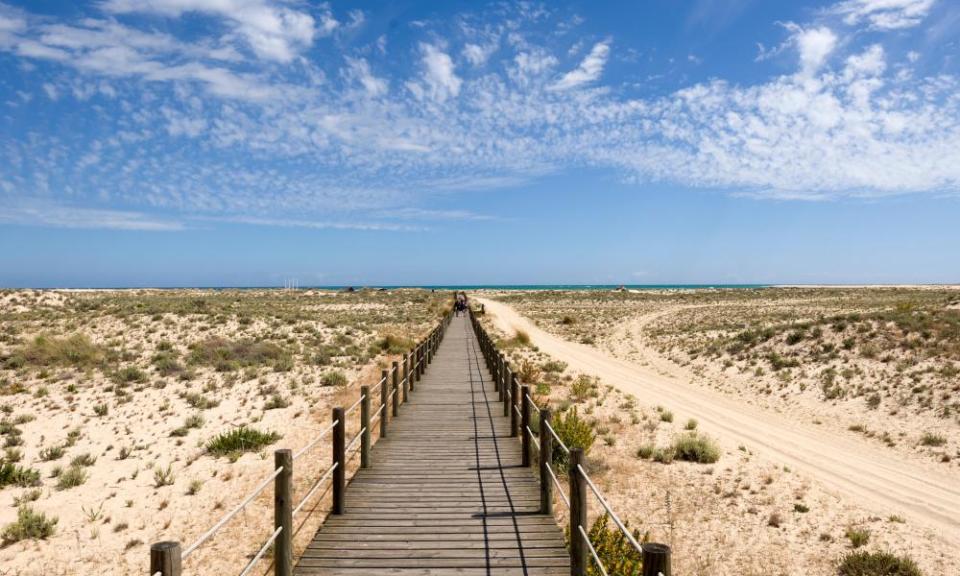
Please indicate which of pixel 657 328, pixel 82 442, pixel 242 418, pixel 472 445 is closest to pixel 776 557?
pixel 472 445

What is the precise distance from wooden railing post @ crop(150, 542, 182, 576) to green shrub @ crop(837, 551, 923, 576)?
8.23 metres

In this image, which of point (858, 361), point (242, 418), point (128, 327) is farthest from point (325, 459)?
point (128, 327)

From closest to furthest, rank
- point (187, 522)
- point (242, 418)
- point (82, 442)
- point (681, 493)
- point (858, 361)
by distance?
point (187, 522), point (681, 493), point (82, 442), point (242, 418), point (858, 361)

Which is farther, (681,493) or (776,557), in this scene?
(681,493)

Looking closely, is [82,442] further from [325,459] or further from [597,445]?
[597,445]

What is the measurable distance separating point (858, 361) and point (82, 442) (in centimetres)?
2561

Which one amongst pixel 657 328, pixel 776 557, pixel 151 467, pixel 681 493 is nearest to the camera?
pixel 776 557

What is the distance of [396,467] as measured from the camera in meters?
9.32

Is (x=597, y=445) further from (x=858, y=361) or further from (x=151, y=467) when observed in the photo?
(x=858, y=361)

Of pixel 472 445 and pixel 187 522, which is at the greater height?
pixel 472 445

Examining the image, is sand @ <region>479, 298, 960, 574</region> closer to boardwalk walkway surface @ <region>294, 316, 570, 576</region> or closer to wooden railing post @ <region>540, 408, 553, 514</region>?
wooden railing post @ <region>540, 408, 553, 514</region>

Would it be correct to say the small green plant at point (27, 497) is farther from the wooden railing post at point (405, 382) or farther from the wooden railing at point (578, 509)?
the wooden railing at point (578, 509)

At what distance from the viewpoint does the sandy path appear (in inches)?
411

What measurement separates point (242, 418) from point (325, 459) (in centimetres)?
436
